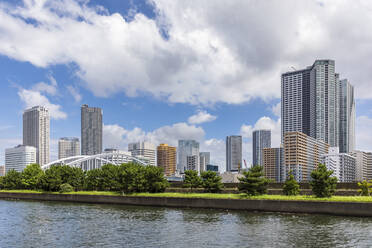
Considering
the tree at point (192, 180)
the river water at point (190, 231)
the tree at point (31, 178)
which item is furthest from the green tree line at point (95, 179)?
the river water at point (190, 231)

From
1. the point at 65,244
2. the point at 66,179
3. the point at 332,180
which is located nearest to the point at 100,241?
the point at 65,244

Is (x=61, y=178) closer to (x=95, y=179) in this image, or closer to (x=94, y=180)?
(x=94, y=180)

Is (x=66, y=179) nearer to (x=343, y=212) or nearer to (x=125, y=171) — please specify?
(x=125, y=171)

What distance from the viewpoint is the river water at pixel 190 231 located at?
37.5 meters

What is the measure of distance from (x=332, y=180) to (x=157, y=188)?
42.0 m

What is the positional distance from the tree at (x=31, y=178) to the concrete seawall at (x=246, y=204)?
25.9 metres

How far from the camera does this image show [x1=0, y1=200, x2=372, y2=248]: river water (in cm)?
3750

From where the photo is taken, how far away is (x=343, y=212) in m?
57.3

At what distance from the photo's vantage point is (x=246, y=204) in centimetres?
6738

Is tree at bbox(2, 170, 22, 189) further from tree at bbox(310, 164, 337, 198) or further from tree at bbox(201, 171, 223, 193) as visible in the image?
tree at bbox(310, 164, 337, 198)

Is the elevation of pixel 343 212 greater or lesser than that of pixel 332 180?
lesser

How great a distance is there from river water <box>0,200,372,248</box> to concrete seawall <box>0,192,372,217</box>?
263 centimetres

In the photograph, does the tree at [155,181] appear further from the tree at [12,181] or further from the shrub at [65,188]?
the tree at [12,181]

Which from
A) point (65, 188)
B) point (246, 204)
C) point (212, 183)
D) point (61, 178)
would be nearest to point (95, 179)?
point (65, 188)
